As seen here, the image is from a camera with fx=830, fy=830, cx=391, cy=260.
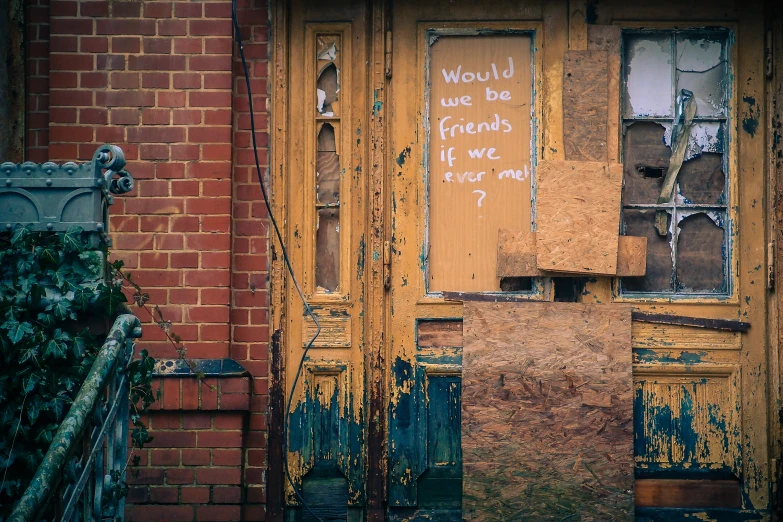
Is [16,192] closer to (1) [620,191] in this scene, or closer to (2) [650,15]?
(1) [620,191]

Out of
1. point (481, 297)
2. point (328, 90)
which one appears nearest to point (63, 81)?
point (328, 90)

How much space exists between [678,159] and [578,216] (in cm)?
69

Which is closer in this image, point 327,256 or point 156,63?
point 156,63

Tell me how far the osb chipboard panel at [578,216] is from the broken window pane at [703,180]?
0.42 metres

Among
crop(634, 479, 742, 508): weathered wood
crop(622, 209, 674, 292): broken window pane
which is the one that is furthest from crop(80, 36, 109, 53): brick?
crop(634, 479, 742, 508): weathered wood

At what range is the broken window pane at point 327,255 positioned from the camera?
189 inches

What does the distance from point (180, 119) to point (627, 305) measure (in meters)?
2.70

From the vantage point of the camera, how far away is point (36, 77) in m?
4.72

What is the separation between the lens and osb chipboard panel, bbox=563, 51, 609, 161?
15.5 ft

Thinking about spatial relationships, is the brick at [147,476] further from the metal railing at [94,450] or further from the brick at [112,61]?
the brick at [112,61]

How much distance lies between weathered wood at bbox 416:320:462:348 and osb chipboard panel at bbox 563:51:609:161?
117 cm

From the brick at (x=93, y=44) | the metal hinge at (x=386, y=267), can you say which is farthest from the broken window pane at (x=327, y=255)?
the brick at (x=93, y=44)

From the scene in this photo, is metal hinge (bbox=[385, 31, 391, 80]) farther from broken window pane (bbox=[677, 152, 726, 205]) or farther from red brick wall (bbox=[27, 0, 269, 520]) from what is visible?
broken window pane (bbox=[677, 152, 726, 205])

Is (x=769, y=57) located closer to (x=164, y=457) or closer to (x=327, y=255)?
(x=327, y=255)
